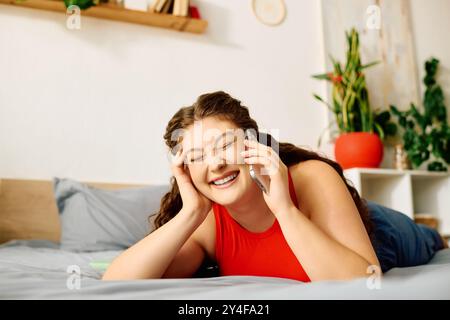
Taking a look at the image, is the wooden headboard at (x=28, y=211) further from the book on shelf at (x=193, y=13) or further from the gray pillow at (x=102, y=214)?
the book on shelf at (x=193, y=13)

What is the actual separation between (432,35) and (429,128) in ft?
2.04

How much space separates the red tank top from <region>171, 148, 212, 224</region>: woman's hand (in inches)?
4.5

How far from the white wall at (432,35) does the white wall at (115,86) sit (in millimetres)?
1013

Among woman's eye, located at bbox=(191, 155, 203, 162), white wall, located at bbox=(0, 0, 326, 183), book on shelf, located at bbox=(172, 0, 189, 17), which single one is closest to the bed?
woman's eye, located at bbox=(191, 155, 203, 162)

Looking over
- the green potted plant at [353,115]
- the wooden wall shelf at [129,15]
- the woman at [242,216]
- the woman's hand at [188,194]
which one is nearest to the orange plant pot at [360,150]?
the green potted plant at [353,115]

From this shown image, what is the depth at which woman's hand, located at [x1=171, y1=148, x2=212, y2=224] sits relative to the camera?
87 centimetres

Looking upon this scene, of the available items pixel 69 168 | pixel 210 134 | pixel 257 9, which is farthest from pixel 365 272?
pixel 257 9

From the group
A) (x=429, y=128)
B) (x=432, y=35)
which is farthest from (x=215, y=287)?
(x=432, y=35)

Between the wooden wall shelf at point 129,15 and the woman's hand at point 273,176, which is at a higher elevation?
the wooden wall shelf at point 129,15

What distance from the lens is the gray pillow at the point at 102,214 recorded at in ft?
5.10

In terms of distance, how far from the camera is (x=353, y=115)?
2.35 meters

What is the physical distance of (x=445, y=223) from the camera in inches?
98.1

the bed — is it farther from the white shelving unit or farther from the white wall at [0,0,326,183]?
the white shelving unit
